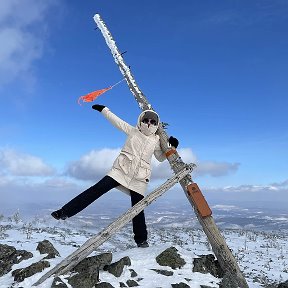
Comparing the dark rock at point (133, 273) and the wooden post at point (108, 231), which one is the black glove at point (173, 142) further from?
the dark rock at point (133, 273)

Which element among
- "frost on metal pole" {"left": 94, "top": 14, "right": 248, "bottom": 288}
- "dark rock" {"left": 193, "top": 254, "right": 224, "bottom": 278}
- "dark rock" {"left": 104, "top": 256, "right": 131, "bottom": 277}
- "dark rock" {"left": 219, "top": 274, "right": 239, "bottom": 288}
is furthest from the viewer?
"dark rock" {"left": 193, "top": 254, "right": 224, "bottom": 278}

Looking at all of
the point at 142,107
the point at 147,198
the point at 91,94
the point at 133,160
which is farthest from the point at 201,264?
the point at 91,94

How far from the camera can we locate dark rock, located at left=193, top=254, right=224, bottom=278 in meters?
8.07

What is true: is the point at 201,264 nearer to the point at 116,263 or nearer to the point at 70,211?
the point at 116,263

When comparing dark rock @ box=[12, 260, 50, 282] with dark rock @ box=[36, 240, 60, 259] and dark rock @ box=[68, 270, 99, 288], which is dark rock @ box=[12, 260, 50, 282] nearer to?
dark rock @ box=[36, 240, 60, 259]

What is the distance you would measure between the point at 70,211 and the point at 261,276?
620 cm

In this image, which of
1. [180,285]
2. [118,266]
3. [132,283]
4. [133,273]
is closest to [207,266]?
[180,285]

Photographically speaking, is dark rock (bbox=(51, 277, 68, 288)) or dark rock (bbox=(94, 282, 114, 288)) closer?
dark rock (bbox=(51, 277, 68, 288))

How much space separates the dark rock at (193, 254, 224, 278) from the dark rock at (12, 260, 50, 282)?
2.98m

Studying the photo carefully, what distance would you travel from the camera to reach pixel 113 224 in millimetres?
7793

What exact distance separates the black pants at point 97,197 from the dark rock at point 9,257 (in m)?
1.64

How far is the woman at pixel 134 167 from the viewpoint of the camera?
8.16 metres

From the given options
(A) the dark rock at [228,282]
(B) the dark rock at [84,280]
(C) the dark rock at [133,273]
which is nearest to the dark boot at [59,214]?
(B) the dark rock at [84,280]

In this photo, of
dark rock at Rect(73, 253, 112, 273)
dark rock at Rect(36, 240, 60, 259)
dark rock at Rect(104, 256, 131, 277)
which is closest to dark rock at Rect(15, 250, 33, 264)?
dark rock at Rect(36, 240, 60, 259)
